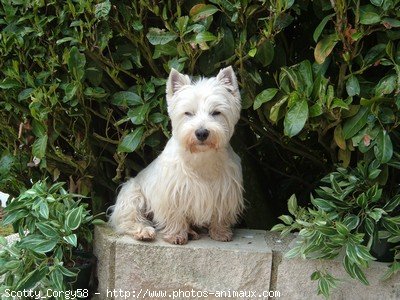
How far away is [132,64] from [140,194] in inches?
36.6

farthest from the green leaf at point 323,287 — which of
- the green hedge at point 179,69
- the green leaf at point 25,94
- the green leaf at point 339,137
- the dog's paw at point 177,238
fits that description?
the green leaf at point 25,94

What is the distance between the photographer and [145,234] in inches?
142

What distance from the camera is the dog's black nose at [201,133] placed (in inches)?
127

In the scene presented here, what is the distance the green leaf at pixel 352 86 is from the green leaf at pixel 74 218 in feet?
6.00

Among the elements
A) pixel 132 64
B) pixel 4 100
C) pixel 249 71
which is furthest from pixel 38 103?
pixel 249 71

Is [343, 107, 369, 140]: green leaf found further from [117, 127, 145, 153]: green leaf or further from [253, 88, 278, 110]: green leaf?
[117, 127, 145, 153]: green leaf

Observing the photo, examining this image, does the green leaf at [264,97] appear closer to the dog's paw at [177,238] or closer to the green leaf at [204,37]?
the green leaf at [204,37]

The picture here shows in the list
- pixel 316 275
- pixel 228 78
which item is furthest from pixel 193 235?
pixel 228 78

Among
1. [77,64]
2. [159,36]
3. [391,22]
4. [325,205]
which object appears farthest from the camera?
[77,64]

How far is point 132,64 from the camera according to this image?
3689 mm

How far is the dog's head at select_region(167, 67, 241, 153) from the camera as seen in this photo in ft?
10.7

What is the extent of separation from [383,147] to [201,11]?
1.33 m

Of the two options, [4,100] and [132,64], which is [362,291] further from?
[4,100]

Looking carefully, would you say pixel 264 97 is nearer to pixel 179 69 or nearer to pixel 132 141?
pixel 179 69
